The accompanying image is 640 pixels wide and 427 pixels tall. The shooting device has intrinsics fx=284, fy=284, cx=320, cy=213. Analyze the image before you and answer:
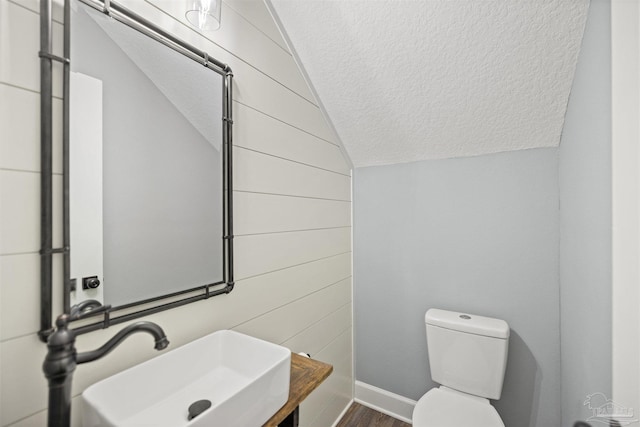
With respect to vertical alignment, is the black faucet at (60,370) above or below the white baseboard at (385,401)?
above

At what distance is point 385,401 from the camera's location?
6.37ft

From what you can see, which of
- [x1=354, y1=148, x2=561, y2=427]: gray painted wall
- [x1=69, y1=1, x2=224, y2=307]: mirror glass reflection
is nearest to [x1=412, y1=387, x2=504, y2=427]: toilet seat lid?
[x1=354, y1=148, x2=561, y2=427]: gray painted wall

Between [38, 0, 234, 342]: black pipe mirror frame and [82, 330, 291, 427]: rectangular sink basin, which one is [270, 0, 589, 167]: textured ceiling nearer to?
[38, 0, 234, 342]: black pipe mirror frame

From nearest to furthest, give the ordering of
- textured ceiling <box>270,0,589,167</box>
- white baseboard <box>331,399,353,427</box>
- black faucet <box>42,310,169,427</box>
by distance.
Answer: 1. black faucet <box>42,310,169,427</box>
2. textured ceiling <box>270,0,589,167</box>
3. white baseboard <box>331,399,353,427</box>

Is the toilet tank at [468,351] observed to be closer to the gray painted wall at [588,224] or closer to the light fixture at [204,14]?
the gray painted wall at [588,224]

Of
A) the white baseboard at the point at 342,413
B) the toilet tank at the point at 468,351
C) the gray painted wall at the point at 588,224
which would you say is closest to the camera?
the gray painted wall at the point at 588,224

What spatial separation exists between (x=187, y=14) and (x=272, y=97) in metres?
0.45

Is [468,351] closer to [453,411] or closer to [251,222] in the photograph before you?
[453,411]

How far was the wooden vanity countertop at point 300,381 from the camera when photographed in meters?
0.81

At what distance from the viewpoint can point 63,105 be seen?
681mm

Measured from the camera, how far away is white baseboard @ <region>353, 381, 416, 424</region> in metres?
1.87

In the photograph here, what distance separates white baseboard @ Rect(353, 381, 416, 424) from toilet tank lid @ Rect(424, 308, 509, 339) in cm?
68

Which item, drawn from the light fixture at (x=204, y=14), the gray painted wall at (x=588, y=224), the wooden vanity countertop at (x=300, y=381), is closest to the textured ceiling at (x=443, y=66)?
the gray painted wall at (x=588, y=224)

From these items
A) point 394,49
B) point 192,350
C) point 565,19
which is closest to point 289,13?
point 394,49
